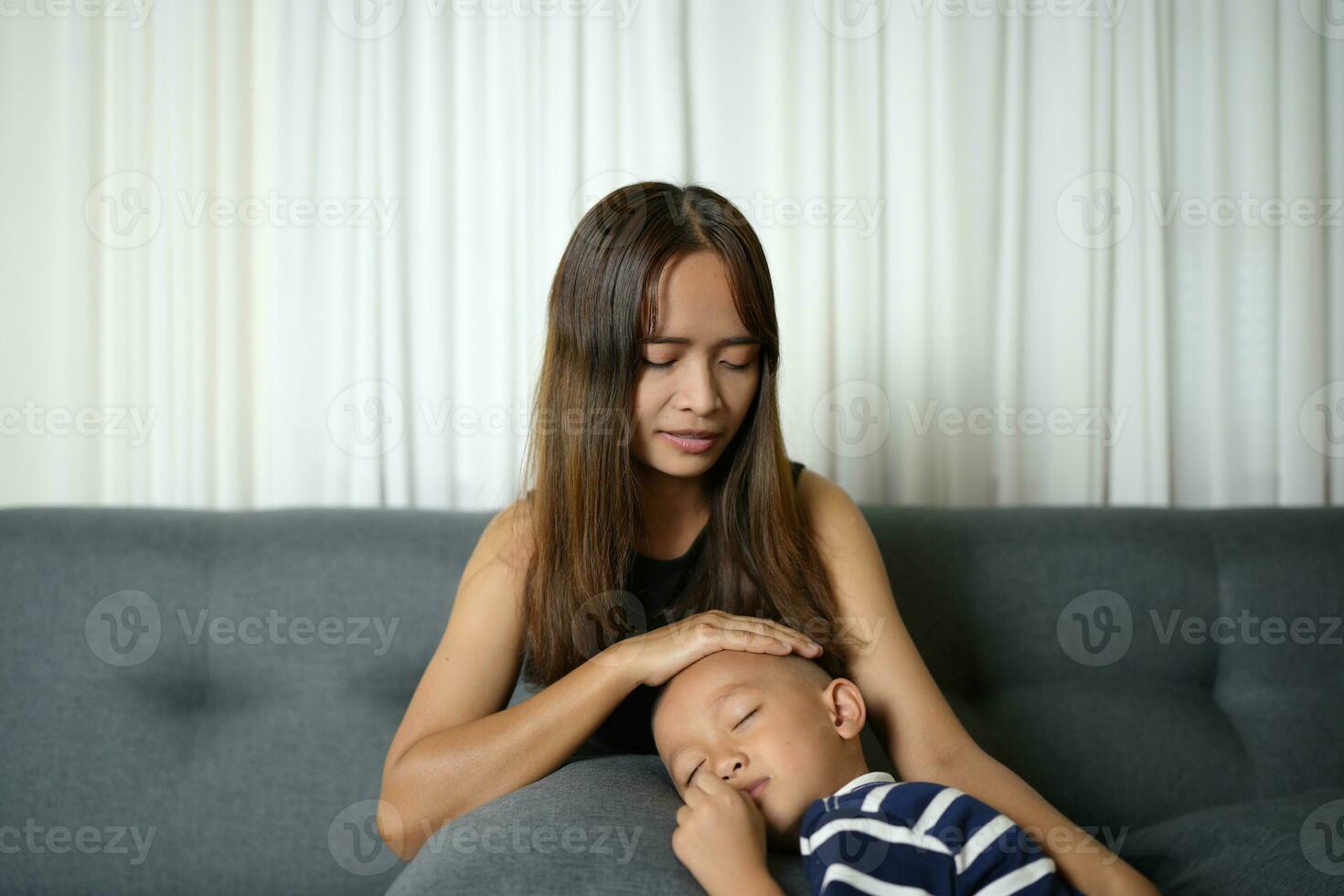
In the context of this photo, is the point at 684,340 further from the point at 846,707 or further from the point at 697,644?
the point at 846,707

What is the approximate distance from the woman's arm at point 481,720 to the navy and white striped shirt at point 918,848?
350 mm

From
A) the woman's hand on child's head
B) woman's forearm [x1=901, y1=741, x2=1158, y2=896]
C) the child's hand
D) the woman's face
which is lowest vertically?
woman's forearm [x1=901, y1=741, x2=1158, y2=896]

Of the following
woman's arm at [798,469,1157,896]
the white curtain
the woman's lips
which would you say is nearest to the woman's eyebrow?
the woman's lips

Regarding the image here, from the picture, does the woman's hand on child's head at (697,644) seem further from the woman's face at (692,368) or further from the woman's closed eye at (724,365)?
the woman's closed eye at (724,365)

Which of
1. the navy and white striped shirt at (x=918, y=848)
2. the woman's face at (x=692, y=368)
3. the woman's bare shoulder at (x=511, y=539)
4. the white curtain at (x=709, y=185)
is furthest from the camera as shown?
the white curtain at (x=709, y=185)

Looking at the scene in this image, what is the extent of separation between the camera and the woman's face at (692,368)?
145cm

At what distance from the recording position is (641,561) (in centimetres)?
165

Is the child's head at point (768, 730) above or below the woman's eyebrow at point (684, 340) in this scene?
below

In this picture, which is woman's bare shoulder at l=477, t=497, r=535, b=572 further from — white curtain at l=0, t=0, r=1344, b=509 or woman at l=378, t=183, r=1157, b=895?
white curtain at l=0, t=0, r=1344, b=509

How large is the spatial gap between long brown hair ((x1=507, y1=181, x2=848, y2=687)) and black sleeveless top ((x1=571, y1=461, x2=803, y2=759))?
0.02m

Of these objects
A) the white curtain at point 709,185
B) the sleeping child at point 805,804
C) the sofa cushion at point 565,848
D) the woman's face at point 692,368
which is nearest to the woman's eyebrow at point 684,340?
the woman's face at point 692,368

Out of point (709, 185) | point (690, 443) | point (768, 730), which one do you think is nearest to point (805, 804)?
point (768, 730)

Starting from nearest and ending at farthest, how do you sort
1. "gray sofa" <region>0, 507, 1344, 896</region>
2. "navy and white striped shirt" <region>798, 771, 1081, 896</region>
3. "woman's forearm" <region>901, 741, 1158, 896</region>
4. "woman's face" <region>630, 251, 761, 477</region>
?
"navy and white striped shirt" <region>798, 771, 1081, 896</region>, "woman's forearm" <region>901, 741, 1158, 896</region>, "woman's face" <region>630, 251, 761, 477</region>, "gray sofa" <region>0, 507, 1344, 896</region>

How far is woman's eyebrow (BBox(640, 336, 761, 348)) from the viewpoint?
1447 millimetres
